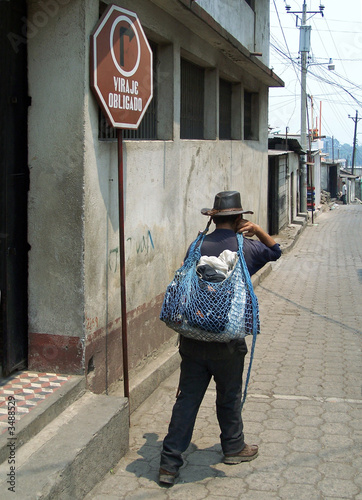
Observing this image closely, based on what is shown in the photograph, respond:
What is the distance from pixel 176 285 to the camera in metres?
3.73

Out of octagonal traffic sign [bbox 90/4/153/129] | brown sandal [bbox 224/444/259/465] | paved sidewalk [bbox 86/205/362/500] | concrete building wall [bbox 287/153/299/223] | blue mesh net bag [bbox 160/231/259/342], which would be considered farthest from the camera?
concrete building wall [bbox 287/153/299/223]

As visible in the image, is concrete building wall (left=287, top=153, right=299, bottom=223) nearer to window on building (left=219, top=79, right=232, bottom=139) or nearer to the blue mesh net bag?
window on building (left=219, top=79, right=232, bottom=139)

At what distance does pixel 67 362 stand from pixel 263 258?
156 cm

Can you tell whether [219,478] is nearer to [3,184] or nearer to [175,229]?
[3,184]

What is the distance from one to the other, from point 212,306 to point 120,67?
6.59ft

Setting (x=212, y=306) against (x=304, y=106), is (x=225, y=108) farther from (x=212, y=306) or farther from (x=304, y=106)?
(x=304, y=106)

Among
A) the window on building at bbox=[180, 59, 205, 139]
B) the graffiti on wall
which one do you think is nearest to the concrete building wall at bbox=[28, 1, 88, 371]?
the graffiti on wall

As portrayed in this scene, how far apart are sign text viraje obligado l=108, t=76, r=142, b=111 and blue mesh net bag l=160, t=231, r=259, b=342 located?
141 centimetres

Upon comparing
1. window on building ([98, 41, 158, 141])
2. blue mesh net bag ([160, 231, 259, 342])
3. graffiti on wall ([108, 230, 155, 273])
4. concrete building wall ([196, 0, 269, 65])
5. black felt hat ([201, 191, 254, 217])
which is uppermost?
concrete building wall ([196, 0, 269, 65])

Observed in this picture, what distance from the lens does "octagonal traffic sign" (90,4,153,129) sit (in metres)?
4.14

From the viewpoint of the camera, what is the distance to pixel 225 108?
31.1 feet

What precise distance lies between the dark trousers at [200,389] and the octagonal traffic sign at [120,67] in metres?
1.76

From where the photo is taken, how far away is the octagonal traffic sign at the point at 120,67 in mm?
4137

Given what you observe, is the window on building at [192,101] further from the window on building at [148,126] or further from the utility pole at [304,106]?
the utility pole at [304,106]
